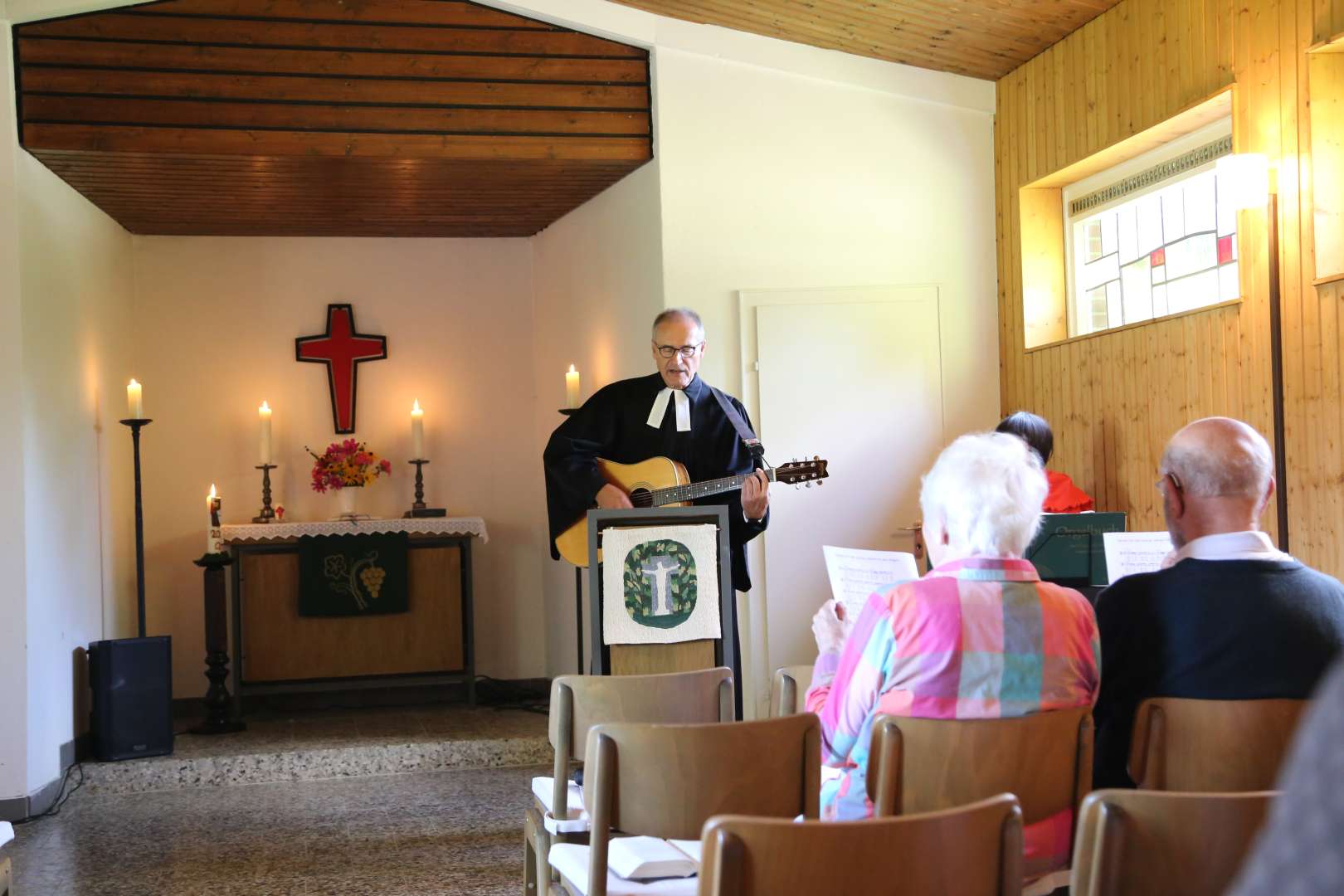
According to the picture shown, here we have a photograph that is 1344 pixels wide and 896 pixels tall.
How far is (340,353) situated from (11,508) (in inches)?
106

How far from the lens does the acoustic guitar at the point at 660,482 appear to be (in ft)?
14.3

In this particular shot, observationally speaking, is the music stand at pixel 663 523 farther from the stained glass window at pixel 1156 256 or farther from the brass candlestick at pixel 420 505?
the brass candlestick at pixel 420 505

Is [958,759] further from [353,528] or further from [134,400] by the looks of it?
[353,528]

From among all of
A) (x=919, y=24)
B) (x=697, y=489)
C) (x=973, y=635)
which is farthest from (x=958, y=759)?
(x=919, y=24)

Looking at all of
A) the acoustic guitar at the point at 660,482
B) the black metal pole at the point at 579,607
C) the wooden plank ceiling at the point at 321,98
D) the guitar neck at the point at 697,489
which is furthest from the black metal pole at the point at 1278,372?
the black metal pole at the point at 579,607

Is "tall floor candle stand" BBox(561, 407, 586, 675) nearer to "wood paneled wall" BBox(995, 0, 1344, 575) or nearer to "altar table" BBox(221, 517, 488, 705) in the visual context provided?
"altar table" BBox(221, 517, 488, 705)

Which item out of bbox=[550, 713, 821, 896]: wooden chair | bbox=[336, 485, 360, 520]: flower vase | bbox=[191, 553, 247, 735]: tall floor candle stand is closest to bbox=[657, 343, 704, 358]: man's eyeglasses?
bbox=[550, 713, 821, 896]: wooden chair

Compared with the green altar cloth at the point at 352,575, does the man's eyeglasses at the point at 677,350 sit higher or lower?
higher

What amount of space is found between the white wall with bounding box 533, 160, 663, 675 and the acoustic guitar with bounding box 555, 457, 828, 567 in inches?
68.0

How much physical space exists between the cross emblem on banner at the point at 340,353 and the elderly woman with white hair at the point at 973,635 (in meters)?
6.13

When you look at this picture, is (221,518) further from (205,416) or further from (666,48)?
(666,48)

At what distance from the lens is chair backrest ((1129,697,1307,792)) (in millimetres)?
2023

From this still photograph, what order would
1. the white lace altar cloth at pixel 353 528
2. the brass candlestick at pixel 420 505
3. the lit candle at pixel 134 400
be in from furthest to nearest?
the brass candlestick at pixel 420 505
the white lace altar cloth at pixel 353 528
the lit candle at pixel 134 400

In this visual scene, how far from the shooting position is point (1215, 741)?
2.05 meters
